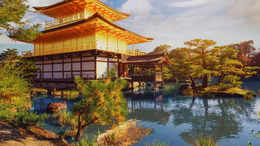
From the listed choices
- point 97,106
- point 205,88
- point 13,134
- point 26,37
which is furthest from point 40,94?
point 205,88

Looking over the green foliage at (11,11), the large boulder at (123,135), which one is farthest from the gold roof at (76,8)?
the large boulder at (123,135)

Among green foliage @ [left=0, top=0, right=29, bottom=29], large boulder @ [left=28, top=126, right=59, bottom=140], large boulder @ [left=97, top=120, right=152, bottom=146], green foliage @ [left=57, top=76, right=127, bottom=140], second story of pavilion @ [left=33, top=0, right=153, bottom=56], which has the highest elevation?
second story of pavilion @ [left=33, top=0, right=153, bottom=56]

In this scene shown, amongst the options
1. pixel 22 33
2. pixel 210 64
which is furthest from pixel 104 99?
pixel 210 64

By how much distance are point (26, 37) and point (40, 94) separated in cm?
1612

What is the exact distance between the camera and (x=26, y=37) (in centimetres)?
704

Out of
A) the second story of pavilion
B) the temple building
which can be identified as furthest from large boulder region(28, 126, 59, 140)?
the second story of pavilion

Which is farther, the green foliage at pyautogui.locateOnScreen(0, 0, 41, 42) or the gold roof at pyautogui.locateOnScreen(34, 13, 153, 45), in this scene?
the gold roof at pyautogui.locateOnScreen(34, 13, 153, 45)

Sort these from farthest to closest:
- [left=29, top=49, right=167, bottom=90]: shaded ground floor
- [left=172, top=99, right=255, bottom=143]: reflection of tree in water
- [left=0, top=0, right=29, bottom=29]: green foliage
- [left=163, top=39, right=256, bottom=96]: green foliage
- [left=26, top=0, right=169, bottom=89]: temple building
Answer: [left=163, top=39, right=256, bottom=96]: green foliage → [left=29, top=49, right=167, bottom=90]: shaded ground floor → [left=26, top=0, right=169, bottom=89]: temple building → [left=172, top=99, right=255, bottom=143]: reflection of tree in water → [left=0, top=0, right=29, bottom=29]: green foliage

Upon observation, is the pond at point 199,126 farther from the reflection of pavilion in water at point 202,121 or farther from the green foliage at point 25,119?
the green foliage at point 25,119

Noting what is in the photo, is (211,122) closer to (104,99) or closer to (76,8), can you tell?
(104,99)

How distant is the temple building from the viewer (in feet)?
54.3

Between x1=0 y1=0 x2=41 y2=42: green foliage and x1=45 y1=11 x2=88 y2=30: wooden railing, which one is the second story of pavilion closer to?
x1=45 y1=11 x2=88 y2=30: wooden railing

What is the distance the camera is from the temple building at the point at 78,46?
1656cm

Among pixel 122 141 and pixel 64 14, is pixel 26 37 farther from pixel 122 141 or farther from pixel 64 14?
pixel 64 14
